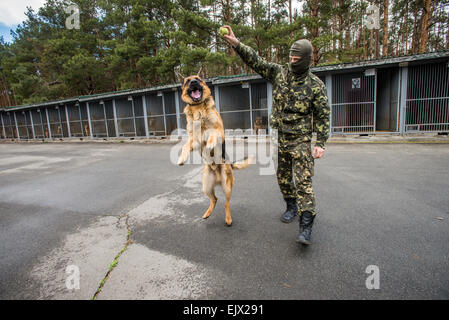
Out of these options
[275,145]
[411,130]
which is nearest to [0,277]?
[275,145]

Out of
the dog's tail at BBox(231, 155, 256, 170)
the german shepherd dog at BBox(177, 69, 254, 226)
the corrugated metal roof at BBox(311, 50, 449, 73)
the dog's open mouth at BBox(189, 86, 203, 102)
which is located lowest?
the dog's tail at BBox(231, 155, 256, 170)

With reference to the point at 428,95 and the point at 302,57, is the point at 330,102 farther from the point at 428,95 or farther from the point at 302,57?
the point at 302,57

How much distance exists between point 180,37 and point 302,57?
696 inches

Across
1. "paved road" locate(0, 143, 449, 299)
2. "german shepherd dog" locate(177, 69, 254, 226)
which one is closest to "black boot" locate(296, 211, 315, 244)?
"paved road" locate(0, 143, 449, 299)

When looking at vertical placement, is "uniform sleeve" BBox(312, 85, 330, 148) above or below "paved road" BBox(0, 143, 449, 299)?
above

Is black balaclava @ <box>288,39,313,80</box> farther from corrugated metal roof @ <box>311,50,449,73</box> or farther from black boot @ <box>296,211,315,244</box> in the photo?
corrugated metal roof @ <box>311,50,449,73</box>

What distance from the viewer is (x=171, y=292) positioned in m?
1.90

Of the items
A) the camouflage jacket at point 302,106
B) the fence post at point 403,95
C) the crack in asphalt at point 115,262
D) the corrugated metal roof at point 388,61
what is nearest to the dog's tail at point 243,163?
the camouflage jacket at point 302,106

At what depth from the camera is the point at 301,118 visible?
2.58 metres

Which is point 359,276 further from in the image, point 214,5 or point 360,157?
point 214,5

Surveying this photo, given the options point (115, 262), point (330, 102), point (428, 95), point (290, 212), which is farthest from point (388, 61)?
point (115, 262)

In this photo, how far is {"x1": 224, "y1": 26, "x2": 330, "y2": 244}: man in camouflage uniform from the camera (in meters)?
2.46

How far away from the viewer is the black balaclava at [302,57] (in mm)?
2428

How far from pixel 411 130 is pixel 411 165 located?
6.73 meters
